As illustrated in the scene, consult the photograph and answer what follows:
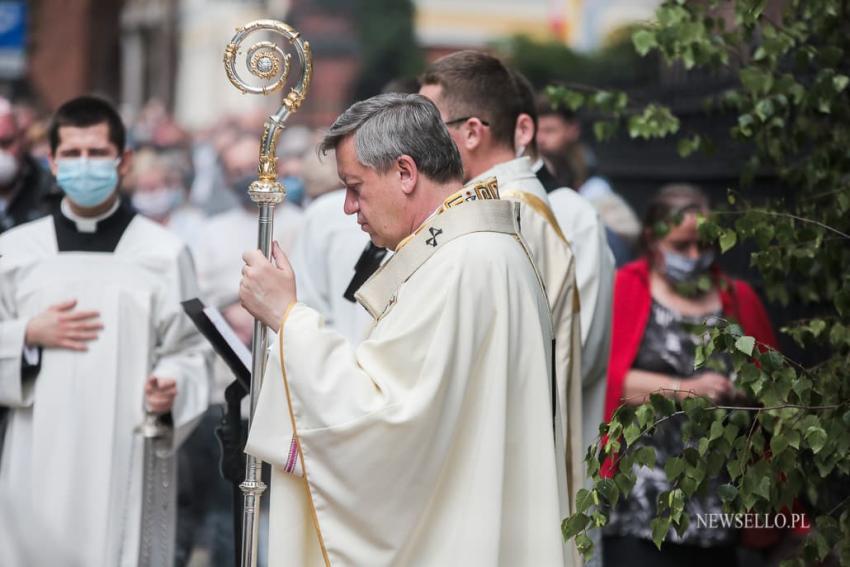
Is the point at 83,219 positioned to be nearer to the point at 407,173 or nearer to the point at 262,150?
the point at 262,150

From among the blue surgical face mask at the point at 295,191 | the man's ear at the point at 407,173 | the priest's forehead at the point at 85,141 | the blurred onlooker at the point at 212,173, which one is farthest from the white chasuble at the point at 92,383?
the blue surgical face mask at the point at 295,191

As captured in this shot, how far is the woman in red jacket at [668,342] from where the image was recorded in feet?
19.9

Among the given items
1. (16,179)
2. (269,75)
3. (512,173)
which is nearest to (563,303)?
(512,173)

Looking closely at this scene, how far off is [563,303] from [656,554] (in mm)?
1588

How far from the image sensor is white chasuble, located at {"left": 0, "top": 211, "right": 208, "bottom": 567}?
567 cm

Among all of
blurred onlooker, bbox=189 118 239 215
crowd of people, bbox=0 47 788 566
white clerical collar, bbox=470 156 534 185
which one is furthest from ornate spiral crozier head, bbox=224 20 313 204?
blurred onlooker, bbox=189 118 239 215

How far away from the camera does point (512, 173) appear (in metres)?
5.18

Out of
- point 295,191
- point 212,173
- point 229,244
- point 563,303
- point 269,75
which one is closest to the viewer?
point 269,75

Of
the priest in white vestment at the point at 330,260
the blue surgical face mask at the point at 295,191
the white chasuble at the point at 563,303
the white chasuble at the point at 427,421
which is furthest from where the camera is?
the blue surgical face mask at the point at 295,191

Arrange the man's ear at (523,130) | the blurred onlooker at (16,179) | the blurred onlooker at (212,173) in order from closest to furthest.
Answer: the man's ear at (523,130)
the blurred onlooker at (16,179)
the blurred onlooker at (212,173)

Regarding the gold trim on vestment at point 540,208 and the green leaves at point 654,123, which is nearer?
the gold trim on vestment at point 540,208

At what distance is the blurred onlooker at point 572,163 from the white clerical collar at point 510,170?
8.57ft

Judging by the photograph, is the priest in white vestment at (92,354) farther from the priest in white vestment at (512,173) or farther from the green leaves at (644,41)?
the green leaves at (644,41)

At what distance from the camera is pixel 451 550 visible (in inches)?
148
